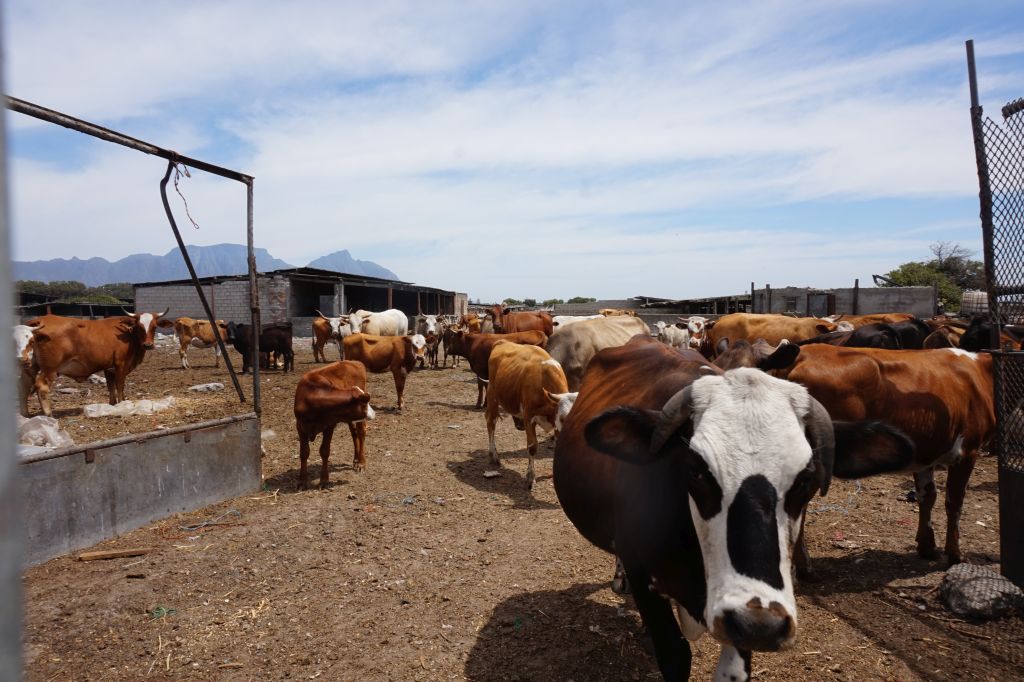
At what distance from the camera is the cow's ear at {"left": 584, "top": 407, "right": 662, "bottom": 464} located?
8.38 feet

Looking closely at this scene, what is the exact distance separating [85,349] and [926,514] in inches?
526

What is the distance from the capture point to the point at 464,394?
→ 1548 cm

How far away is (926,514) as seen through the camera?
527cm

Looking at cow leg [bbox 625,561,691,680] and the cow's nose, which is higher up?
the cow's nose

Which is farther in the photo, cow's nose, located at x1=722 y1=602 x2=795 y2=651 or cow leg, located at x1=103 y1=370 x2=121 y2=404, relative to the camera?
cow leg, located at x1=103 y1=370 x2=121 y2=404

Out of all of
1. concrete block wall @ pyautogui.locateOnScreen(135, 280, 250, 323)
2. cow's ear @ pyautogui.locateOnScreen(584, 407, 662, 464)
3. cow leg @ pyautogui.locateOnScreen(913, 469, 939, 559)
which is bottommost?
cow leg @ pyautogui.locateOnScreen(913, 469, 939, 559)

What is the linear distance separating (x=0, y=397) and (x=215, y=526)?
245 inches

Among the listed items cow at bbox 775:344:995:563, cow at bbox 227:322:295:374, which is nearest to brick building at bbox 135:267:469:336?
cow at bbox 227:322:295:374

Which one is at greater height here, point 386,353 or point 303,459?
point 386,353

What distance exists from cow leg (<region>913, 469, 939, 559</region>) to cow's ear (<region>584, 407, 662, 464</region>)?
4.06 meters

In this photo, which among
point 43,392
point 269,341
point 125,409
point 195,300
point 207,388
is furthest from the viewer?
point 195,300

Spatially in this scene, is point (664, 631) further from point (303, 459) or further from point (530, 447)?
point (303, 459)

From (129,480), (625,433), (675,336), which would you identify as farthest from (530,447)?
(675,336)

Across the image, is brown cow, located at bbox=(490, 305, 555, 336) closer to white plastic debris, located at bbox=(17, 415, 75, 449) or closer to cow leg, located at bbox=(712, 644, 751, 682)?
white plastic debris, located at bbox=(17, 415, 75, 449)
